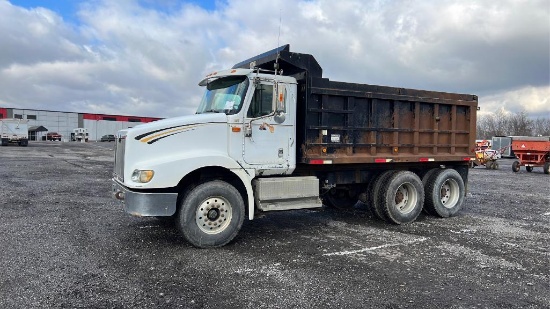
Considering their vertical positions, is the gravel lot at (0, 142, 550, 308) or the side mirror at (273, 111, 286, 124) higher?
the side mirror at (273, 111, 286, 124)

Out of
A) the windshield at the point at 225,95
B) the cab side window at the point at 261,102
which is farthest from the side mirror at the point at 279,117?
the windshield at the point at 225,95

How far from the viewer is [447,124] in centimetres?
931

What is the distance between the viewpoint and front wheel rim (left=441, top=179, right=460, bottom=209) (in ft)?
31.8

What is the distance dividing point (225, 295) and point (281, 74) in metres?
4.18

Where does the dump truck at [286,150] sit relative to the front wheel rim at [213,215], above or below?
above

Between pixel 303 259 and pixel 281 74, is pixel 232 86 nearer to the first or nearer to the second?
pixel 281 74

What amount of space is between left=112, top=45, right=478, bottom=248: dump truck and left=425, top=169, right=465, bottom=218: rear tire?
3cm

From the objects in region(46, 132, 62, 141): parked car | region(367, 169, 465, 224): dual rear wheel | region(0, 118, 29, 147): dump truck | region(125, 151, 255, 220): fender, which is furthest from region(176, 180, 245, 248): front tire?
region(46, 132, 62, 141): parked car

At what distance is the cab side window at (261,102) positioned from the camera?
6910 millimetres

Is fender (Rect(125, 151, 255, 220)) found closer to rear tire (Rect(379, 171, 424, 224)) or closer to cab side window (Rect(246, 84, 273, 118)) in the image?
cab side window (Rect(246, 84, 273, 118))

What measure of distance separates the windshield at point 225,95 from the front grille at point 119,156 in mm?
1500

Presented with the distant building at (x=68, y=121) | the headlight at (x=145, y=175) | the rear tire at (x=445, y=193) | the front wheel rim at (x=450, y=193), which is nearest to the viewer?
the headlight at (x=145, y=175)

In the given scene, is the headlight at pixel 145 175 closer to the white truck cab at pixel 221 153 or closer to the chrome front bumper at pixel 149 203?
the white truck cab at pixel 221 153

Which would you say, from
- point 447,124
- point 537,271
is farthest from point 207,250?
point 447,124
